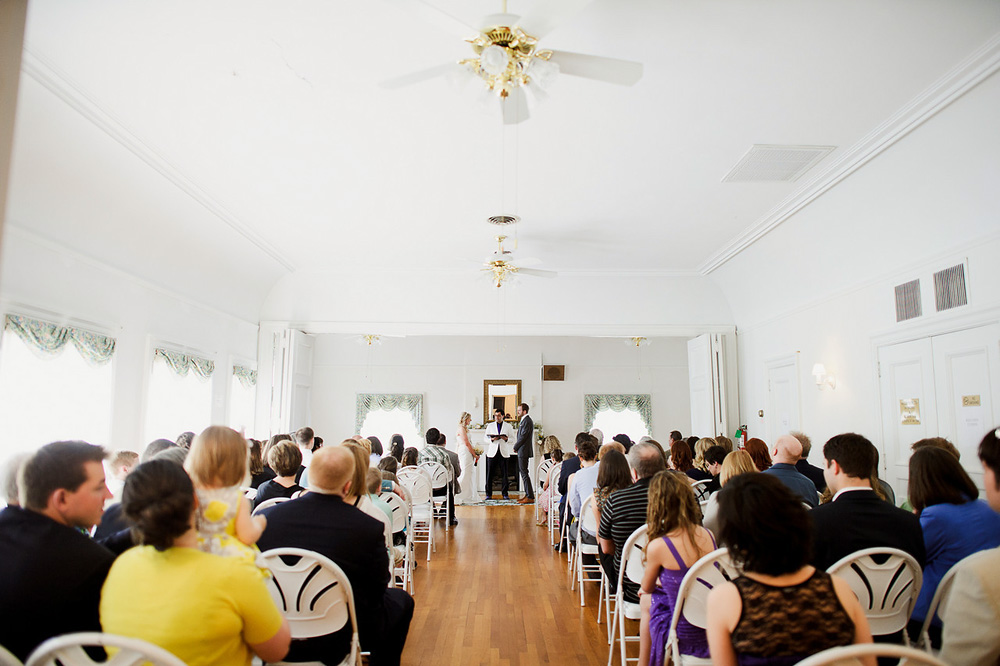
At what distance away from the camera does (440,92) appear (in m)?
4.30

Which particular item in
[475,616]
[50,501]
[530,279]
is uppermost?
[530,279]

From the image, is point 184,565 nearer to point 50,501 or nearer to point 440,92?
point 50,501

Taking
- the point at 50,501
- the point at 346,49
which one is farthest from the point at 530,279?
the point at 50,501

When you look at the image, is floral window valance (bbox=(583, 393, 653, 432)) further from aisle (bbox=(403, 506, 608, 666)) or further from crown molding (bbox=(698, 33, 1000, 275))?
crown molding (bbox=(698, 33, 1000, 275))

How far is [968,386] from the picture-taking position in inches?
185

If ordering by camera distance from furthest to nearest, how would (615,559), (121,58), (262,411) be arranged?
1. (262,411)
2. (121,58)
3. (615,559)

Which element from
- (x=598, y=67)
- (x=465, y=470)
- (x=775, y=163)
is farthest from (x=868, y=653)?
(x=465, y=470)

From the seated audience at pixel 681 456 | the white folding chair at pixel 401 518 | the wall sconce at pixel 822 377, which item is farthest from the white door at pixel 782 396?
the white folding chair at pixel 401 518

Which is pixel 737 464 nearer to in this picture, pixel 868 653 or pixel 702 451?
pixel 702 451

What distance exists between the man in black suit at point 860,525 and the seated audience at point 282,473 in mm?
2935

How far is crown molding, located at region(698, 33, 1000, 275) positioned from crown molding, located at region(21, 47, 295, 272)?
5.26 m

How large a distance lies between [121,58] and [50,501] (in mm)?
3166

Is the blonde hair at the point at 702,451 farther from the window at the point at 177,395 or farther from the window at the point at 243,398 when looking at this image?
the window at the point at 243,398

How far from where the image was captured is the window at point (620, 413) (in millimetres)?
13172
